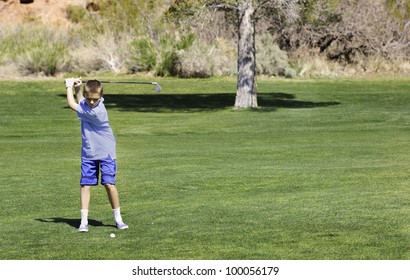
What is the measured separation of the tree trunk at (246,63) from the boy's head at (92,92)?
22348 millimetres

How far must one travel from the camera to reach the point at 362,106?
3322 centimetres

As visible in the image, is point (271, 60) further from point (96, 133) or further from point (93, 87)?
point (93, 87)

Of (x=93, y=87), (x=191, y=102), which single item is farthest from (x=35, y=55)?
(x=93, y=87)

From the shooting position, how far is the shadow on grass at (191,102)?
3347cm

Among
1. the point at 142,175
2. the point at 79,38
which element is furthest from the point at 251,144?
the point at 79,38

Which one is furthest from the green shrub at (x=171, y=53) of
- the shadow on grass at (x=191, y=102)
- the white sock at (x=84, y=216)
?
the white sock at (x=84, y=216)

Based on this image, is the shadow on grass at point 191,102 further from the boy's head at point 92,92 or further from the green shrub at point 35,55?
the boy's head at point 92,92

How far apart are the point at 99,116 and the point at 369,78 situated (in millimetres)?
33316

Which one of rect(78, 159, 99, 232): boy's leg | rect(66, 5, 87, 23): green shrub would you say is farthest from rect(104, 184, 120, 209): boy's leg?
rect(66, 5, 87, 23): green shrub

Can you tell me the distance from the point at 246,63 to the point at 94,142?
2264cm

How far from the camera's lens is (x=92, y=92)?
35.6ft

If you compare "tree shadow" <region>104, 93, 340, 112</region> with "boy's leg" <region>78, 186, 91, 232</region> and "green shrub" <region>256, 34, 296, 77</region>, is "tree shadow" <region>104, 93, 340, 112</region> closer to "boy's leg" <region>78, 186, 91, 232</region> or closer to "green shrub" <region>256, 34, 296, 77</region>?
"green shrub" <region>256, 34, 296, 77</region>

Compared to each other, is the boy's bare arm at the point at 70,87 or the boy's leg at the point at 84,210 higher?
the boy's bare arm at the point at 70,87
